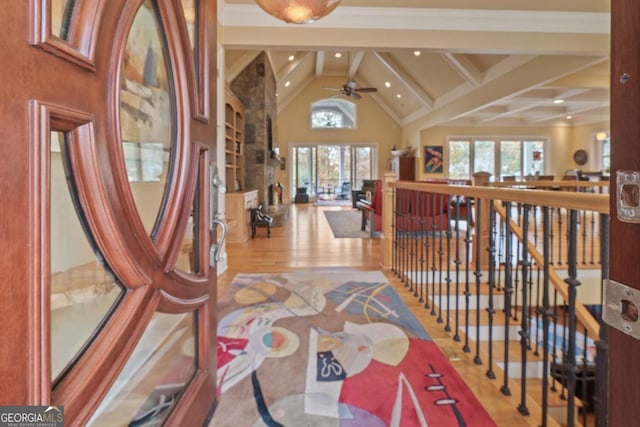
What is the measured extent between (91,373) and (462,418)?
1.38 metres

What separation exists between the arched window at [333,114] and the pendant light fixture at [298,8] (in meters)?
11.4

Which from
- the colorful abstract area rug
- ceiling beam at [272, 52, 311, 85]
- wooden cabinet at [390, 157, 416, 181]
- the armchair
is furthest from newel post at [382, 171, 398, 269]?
wooden cabinet at [390, 157, 416, 181]

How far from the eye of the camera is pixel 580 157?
11.9m

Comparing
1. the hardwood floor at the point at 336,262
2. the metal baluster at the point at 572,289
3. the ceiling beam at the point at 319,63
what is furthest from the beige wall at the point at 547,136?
the metal baluster at the point at 572,289

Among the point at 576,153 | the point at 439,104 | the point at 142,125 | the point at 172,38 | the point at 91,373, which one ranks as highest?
the point at 439,104

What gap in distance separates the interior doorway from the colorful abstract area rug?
11.2 meters

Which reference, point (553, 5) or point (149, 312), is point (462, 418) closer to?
point (149, 312)

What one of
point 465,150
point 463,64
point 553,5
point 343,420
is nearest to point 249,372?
point 343,420

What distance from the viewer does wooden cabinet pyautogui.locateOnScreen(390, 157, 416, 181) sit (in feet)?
38.4

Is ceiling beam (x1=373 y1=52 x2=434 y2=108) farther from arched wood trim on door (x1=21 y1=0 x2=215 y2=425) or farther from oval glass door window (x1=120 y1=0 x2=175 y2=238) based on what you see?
oval glass door window (x1=120 y1=0 x2=175 y2=238)

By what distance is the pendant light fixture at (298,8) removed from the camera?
2.20m

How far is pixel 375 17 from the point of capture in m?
4.29

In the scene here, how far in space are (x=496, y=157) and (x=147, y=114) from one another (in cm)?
1344

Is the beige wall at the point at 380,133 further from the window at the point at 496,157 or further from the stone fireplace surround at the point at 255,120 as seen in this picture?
the stone fireplace surround at the point at 255,120
